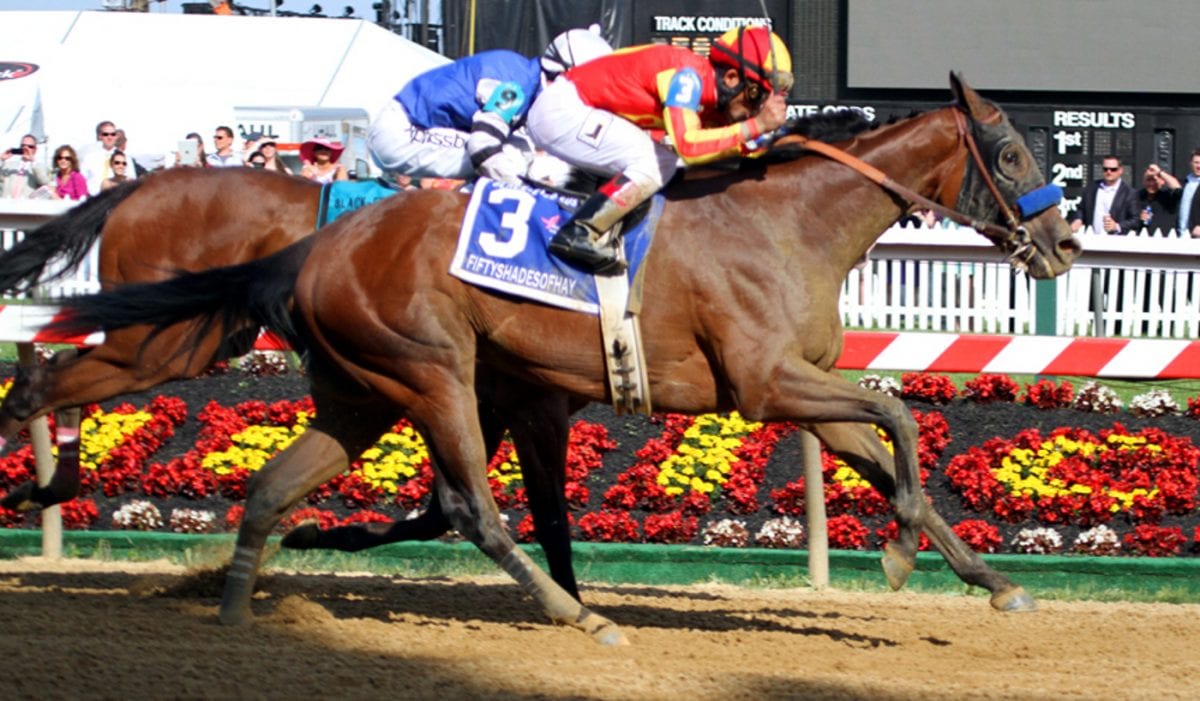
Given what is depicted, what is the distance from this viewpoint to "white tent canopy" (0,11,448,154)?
1692cm

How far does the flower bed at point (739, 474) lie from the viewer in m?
7.60

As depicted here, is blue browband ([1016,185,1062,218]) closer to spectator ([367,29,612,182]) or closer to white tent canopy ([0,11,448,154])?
spectator ([367,29,612,182])

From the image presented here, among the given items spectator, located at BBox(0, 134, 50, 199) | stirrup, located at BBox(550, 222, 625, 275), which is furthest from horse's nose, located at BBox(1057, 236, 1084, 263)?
spectator, located at BBox(0, 134, 50, 199)

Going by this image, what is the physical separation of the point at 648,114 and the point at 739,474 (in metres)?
2.48

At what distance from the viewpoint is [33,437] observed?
746 centimetres

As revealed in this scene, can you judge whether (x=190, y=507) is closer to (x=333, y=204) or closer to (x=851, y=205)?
(x=333, y=204)

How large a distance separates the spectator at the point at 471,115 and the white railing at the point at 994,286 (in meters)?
4.17

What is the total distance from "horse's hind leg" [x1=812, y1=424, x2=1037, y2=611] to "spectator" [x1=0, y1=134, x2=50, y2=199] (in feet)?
30.6

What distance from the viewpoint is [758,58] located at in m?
5.86

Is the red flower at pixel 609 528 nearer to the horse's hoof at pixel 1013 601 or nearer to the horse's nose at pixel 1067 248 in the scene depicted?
the horse's hoof at pixel 1013 601

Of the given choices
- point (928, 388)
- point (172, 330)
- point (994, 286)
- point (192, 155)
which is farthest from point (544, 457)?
point (192, 155)

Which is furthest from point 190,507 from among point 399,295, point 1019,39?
point 1019,39

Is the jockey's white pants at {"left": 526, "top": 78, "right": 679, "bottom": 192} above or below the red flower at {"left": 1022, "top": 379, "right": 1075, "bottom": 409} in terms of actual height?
above

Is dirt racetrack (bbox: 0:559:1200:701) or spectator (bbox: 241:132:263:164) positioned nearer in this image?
dirt racetrack (bbox: 0:559:1200:701)
